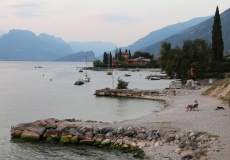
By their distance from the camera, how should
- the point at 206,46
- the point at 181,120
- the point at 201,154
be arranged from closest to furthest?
the point at 201,154
the point at 181,120
the point at 206,46

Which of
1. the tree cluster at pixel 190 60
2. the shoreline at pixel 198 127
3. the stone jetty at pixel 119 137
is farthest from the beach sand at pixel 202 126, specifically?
the tree cluster at pixel 190 60

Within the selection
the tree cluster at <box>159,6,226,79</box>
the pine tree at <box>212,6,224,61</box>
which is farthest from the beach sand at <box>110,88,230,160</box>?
the pine tree at <box>212,6,224,61</box>

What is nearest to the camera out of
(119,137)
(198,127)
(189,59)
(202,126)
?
(119,137)

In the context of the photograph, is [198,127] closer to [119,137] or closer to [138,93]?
[119,137]

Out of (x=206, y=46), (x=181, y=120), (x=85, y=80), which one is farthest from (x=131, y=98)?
(x=85, y=80)

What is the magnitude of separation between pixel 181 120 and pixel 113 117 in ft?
43.9

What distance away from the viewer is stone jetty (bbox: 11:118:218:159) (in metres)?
23.6

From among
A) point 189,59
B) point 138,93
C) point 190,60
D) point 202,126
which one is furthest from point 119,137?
point 190,60

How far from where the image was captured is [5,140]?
30422 millimetres

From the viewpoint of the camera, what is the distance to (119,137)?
27.9m

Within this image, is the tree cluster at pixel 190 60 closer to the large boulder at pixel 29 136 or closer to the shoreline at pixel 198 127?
the shoreline at pixel 198 127

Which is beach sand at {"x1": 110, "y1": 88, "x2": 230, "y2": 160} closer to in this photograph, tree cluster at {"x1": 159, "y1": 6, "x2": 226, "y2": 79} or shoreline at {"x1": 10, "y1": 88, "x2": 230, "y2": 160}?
shoreline at {"x1": 10, "y1": 88, "x2": 230, "y2": 160}

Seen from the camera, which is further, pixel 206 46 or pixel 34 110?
pixel 206 46

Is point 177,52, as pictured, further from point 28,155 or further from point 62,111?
point 28,155
